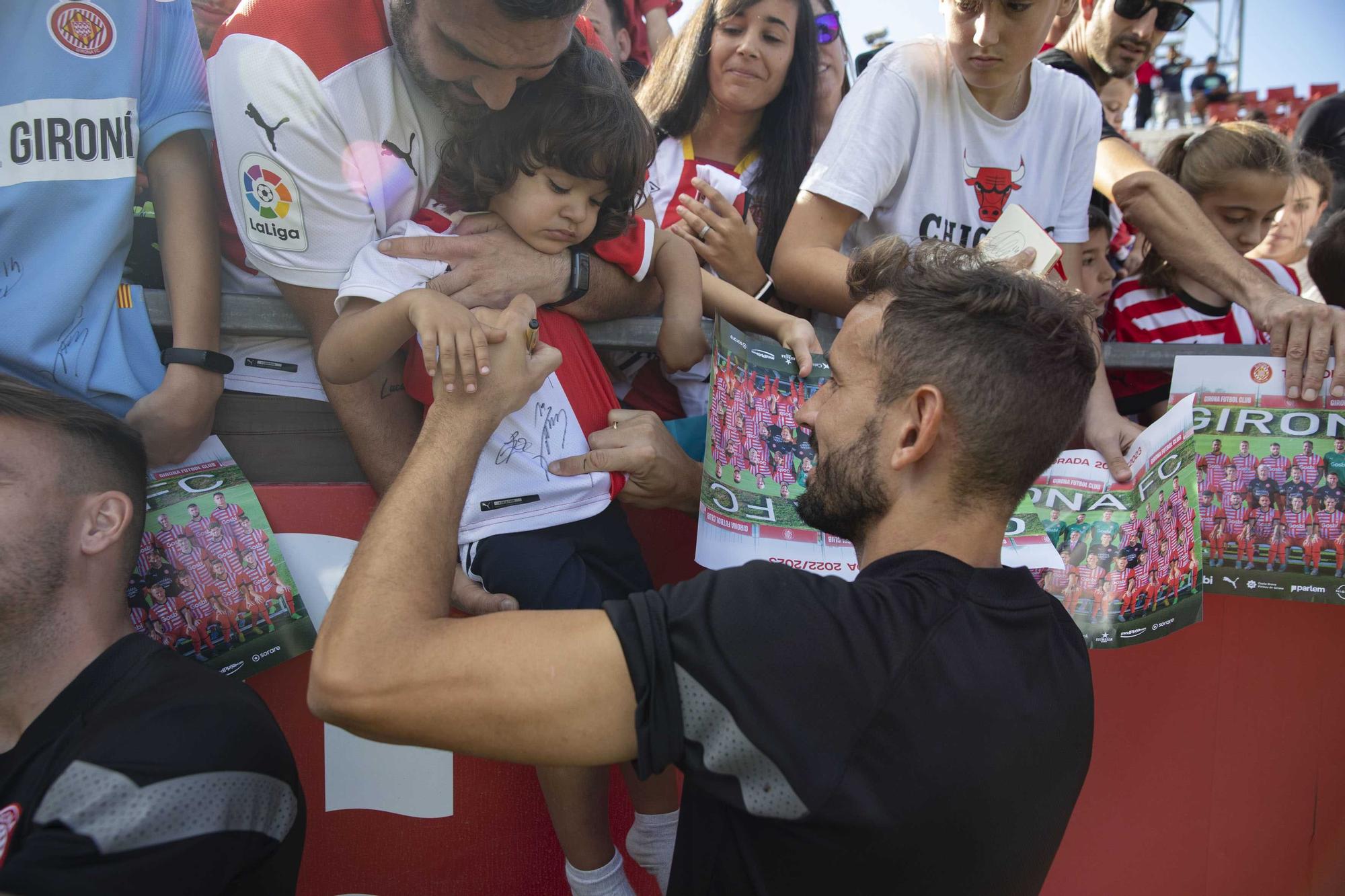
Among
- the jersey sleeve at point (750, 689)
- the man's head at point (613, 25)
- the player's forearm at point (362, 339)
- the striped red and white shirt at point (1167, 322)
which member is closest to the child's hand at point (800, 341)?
the player's forearm at point (362, 339)

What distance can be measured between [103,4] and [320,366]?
0.85 meters

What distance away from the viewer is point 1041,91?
2.81 metres

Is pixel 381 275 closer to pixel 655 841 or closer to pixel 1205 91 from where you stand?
pixel 655 841

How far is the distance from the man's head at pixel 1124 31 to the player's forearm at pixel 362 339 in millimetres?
3250

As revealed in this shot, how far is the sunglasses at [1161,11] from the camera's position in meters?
3.66

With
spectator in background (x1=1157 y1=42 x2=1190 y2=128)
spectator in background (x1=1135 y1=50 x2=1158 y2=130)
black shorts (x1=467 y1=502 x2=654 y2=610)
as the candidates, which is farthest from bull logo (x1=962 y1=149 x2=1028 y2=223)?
spectator in background (x1=1157 y1=42 x2=1190 y2=128)

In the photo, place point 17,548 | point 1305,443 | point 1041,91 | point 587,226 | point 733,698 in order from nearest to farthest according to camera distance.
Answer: point 733,698 < point 17,548 < point 587,226 < point 1305,443 < point 1041,91

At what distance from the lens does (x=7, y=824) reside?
1.54 meters

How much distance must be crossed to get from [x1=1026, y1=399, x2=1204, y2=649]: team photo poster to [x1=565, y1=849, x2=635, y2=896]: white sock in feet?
4.12

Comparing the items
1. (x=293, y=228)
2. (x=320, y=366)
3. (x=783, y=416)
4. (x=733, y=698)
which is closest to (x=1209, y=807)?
(x=783, y=416)

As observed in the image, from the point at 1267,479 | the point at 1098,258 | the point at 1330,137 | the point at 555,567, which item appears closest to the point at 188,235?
the point at 555,567

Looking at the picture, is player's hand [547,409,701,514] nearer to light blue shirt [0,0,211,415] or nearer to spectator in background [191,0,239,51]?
light blue shirt [0,0,211,415]

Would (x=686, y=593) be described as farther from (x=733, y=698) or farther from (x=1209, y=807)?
(x=1209, y=807)

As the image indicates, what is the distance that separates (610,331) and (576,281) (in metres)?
0.18
